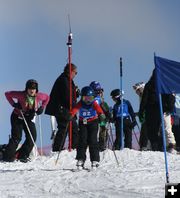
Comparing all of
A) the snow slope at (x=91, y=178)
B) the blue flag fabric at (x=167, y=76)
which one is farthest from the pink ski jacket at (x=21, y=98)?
the blue flag fabric at (x=167, y=76)

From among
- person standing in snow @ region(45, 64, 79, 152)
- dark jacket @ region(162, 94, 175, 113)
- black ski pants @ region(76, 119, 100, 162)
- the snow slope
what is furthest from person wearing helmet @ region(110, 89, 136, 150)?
black ski pants @ region(76, 119, 100, 162)

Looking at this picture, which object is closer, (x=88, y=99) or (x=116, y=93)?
(x=88, y=99)

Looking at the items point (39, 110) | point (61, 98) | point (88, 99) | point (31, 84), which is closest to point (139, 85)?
point (61, 98)

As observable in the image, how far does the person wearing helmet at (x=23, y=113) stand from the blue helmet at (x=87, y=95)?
6.37ft

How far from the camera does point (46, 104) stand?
35.8ft

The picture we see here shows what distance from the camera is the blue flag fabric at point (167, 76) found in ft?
25.7

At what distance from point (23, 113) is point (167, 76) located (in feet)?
12.8

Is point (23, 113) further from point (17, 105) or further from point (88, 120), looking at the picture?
point (88, 120)

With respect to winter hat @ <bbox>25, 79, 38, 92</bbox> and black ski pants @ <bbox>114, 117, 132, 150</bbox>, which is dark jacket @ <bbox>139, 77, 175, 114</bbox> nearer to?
black ski pants @ <bbox>114, 117, 132, 150</bbox>

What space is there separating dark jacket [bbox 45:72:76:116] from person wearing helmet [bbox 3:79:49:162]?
206 mm

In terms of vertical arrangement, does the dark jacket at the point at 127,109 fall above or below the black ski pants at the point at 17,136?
above

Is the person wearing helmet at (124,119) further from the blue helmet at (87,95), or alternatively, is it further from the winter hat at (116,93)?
the blue helmet at (87,95)

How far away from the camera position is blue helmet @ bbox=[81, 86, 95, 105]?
895cm

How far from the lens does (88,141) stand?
8922 millimetres
